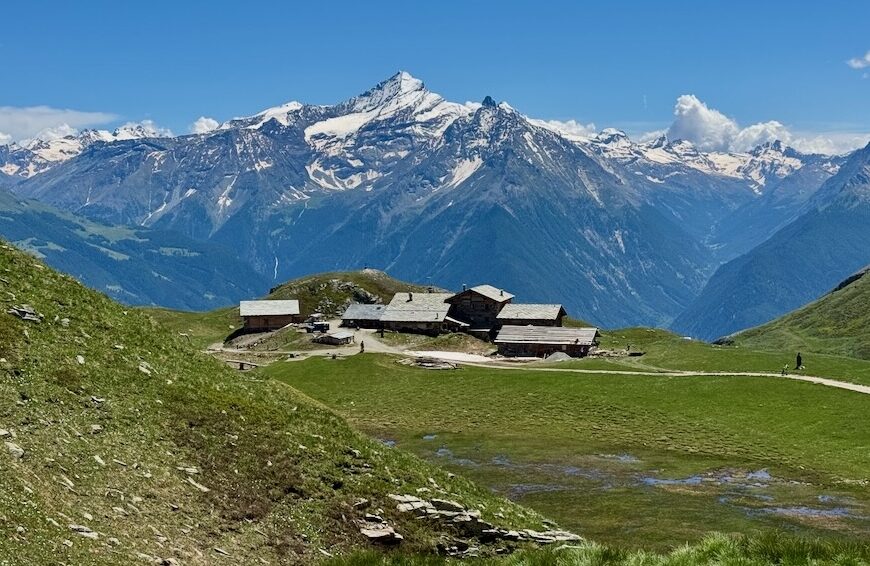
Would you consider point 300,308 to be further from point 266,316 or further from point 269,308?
point 266,316

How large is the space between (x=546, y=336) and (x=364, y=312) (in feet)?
142

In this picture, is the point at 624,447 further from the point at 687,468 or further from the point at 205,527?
the point at 205,527

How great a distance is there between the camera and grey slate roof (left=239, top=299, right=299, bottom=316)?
168625 mm

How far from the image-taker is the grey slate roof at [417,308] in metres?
159

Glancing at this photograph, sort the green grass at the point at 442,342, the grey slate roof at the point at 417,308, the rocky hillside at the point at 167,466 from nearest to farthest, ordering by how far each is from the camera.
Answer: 1. the rocky hillside at the point at 167,466
2. the green grass at the point at 442,342
3. the grey slate roof at the point at 417,308

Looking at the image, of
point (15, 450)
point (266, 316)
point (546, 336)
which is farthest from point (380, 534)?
point (266, 316)

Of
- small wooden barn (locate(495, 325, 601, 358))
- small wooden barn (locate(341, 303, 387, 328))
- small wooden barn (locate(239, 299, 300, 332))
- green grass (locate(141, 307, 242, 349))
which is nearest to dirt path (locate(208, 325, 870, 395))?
small wooden barn (locate(341, 303, 387, 328))

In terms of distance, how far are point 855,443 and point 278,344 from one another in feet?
345

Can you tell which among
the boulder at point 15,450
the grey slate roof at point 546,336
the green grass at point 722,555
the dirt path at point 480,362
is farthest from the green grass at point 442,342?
the green grass at point 722,555

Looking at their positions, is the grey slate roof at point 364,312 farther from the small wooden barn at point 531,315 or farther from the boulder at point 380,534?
the boulder at point 380,534

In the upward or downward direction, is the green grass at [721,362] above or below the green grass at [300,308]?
below

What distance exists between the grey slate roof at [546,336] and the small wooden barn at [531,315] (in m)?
10.2

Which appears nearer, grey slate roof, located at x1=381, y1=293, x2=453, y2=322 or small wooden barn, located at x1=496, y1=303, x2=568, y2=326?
small wooden barn, located at x1=496, y1=303, x2=568, y2=326

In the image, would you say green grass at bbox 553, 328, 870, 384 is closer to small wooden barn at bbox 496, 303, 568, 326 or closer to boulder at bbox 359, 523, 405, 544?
small wooden barn at bbox 496, 303, 568, 326
